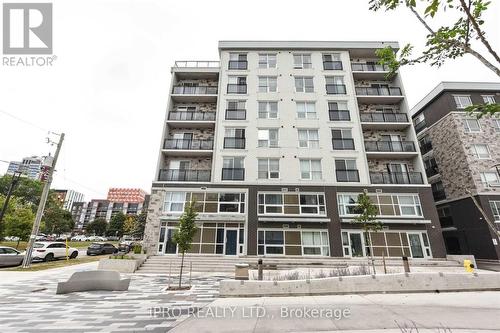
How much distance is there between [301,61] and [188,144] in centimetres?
1594

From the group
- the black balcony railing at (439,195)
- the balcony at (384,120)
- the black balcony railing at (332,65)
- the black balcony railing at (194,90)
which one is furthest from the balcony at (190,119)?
the black balcony railing at (439,195)

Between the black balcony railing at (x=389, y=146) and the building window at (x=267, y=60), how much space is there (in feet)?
44.7

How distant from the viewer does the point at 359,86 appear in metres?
27.5

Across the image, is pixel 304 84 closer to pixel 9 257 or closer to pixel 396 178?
A: pixel 396 178

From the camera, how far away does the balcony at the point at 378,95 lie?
2567 cm

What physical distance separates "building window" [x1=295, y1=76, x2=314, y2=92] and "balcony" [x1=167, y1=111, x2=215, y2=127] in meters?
9.77

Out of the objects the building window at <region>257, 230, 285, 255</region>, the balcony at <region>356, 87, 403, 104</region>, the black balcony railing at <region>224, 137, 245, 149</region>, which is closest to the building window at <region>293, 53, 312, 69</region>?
the balcony at <region>356, 87, 403, 104</region>

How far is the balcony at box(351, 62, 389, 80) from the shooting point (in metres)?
26.8

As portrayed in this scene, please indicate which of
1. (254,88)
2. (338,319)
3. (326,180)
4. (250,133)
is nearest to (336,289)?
(338,319)

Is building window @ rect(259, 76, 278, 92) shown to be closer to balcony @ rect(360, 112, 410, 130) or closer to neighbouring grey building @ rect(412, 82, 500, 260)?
balcony @ rect(360, 112, 410, 130)

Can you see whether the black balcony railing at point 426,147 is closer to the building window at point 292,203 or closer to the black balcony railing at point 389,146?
the black balcony railing at point 389,146

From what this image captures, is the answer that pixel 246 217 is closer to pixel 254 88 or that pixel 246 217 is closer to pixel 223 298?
pixel 223 298

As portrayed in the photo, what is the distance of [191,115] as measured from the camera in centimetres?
2553

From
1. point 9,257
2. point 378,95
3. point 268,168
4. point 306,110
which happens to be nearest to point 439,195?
point 378,95
